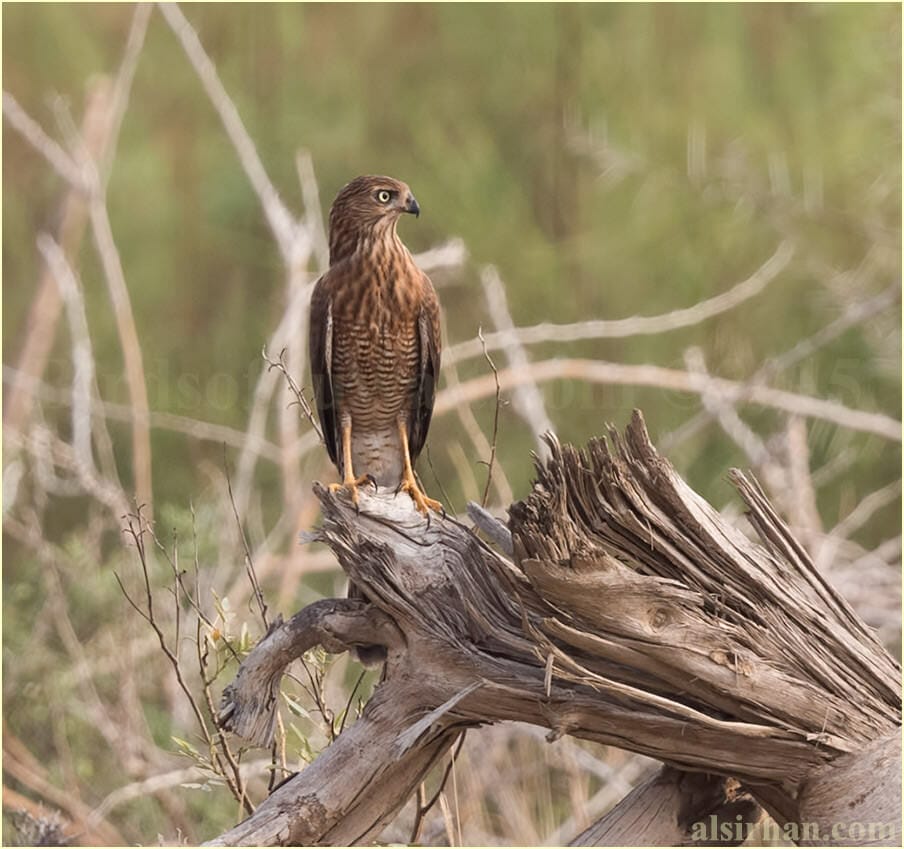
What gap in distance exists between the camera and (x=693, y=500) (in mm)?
2551

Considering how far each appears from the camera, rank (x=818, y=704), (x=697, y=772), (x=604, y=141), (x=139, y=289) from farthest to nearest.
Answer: (x=139, y=289), (x=604, y=141), (x=697, y=772), (x=818, y=704)

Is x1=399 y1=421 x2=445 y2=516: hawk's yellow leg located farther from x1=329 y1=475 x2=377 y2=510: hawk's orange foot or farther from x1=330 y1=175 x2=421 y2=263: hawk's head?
x1=330 y1=175 x2=421 y2=263: hawk's head

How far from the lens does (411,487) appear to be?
3.35 meters

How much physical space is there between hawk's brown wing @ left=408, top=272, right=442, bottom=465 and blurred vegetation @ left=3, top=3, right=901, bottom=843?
214 centimetres

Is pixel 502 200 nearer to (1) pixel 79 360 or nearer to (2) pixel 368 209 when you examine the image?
(1) pixel 79 360

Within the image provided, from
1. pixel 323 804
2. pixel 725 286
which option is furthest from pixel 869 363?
pixel 323 804

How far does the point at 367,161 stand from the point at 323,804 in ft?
15.6

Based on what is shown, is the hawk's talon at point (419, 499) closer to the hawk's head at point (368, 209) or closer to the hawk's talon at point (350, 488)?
the hawk's talon at point (350, 488)

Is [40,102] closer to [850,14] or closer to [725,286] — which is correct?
[725,286]

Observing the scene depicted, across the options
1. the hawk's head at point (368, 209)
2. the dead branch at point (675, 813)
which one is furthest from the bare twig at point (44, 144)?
the dead branch at point (675, 813)

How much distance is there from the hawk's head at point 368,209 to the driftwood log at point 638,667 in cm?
104

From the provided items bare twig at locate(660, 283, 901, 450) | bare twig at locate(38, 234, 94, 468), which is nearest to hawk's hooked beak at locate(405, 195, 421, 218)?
bare twig at locate(660, 283, 901, 450)

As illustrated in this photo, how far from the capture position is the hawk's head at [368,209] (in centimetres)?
355

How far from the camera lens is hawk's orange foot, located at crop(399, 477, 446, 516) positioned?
3.17 metres
